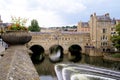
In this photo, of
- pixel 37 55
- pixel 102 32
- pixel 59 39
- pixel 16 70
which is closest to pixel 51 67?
pixel 37 55

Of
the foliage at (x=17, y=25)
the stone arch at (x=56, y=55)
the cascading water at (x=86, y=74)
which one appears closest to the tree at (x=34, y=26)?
the stone arch at (x=56, y=55)

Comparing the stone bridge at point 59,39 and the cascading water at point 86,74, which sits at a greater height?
the stone bridge at point 59,39

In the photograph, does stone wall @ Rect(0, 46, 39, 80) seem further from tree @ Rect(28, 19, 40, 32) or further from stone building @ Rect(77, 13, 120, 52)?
tree @ Rect(28, 19, 40, 32)

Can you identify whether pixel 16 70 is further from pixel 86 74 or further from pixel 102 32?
pixel 102 32

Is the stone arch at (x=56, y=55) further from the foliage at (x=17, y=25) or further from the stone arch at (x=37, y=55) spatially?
the foliage at (x=17, y=25)

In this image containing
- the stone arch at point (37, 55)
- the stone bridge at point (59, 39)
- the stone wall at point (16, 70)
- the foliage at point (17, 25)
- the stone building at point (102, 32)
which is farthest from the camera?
the stone bridge at point (59, 39)

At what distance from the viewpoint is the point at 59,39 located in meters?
58.6

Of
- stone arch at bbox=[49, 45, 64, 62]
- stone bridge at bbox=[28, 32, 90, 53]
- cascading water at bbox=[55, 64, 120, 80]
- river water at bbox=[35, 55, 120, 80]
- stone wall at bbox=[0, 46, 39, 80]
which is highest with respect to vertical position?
stone wall at bbox=[0, 46, 39, 80]

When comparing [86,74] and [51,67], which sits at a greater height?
[86,74]

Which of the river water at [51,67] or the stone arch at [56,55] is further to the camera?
the stone arch at [56,55]

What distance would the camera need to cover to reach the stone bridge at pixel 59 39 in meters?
57.2

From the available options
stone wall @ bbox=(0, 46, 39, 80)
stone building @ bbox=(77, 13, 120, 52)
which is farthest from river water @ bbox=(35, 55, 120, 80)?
stone wall @ bbox=(0, 46, 39, 80)

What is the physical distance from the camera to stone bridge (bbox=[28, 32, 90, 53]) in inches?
2251

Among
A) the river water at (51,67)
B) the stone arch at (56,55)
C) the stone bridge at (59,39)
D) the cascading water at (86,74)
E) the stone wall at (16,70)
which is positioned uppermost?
the stone wall at (16,70)
